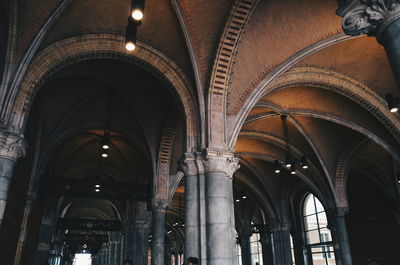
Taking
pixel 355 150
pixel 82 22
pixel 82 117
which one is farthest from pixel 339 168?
pixel 82 22

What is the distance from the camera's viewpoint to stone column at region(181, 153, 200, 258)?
7797 mm

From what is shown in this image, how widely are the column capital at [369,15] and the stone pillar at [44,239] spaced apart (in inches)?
677

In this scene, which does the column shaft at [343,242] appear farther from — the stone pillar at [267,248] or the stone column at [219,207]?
the stone column at [219,207]

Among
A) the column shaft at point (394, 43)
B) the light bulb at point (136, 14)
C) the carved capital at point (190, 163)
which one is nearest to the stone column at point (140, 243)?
the carved capital at point (190, 163)

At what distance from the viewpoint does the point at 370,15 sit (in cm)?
372

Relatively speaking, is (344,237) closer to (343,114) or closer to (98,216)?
(343,114)

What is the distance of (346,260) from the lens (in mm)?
15227

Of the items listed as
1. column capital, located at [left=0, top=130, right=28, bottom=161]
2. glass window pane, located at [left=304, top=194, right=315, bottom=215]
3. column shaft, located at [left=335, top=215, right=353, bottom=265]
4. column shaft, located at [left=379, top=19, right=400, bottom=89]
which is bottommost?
column shaft, located at [left=335, top=215, right=353, bottom=265]

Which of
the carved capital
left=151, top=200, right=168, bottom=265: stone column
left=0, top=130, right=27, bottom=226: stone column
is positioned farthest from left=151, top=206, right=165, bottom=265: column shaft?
left=0, top=130, right=27, bottom=226: stone column

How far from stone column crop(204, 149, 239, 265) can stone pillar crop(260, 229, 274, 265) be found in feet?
58.3

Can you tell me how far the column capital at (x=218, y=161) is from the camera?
8.12 metres

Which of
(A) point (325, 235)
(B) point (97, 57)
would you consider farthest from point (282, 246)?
(B) point (97, 57)

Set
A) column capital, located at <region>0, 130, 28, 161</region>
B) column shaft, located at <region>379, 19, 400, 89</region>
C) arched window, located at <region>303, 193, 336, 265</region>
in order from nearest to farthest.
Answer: column shaft, located at <region>379, 19, 400, 89</region> < column capital, located at <region>0, 130, 28, 161</region> < arched window, located at <region>303, 193, 336, 265</region>

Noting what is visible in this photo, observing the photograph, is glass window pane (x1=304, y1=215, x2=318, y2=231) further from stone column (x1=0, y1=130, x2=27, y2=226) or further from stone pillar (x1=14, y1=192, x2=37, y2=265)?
stone column (x1=0, y1=130, x2=27, y2=226)
